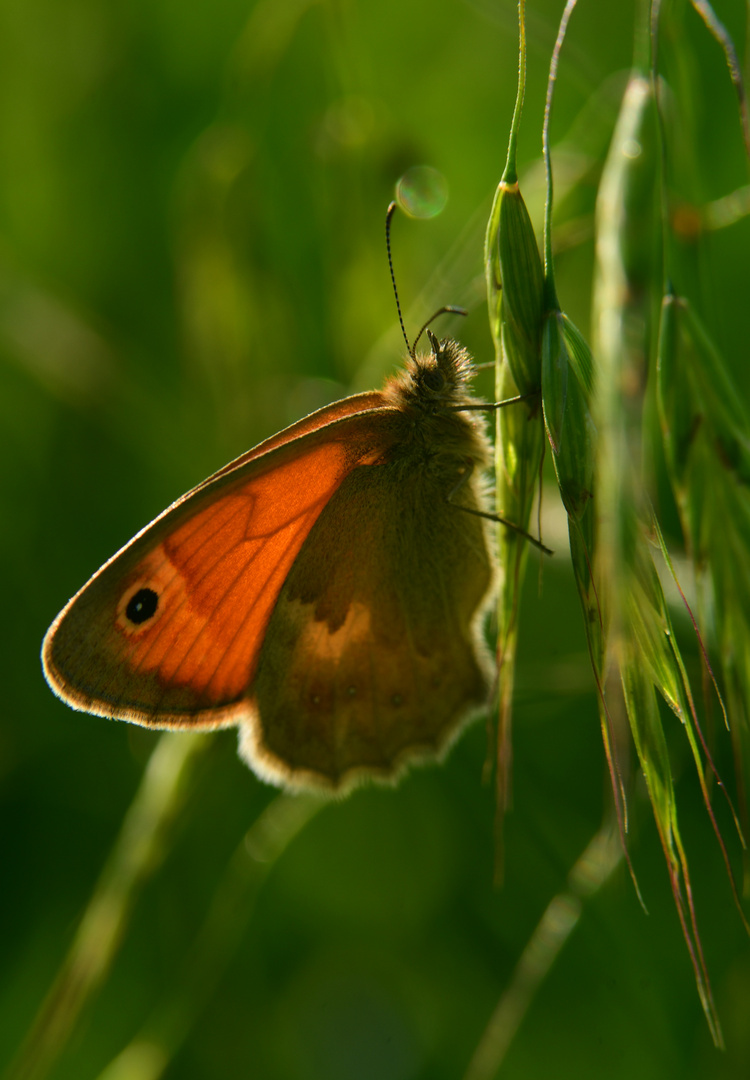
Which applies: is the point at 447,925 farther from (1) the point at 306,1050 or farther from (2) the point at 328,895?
(1) the point at 306,1050

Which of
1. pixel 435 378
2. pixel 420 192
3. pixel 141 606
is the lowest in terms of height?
pixel 141 606

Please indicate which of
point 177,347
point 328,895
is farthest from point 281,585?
point 177,347

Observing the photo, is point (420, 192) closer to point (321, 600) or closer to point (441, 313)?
point (441, 313)

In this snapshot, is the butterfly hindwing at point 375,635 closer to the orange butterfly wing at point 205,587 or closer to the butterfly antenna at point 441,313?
the orange butterfly wing at point 205,587

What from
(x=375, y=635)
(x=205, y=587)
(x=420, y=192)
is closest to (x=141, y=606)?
(x=205, y=587)

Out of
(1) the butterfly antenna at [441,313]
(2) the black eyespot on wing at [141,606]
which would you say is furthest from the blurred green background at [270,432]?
(2) the black eyespot on wing at [141,606]

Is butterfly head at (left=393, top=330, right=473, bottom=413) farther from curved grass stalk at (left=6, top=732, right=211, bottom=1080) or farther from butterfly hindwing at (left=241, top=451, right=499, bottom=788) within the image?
curved grass stalk at (left=6, top=732, right=211, bottom=1080)

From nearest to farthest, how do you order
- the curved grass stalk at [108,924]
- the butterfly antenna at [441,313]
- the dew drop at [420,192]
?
the curved grass stalk at [108,924], the butterfly antenna at [441,313], the dew drop at [420,192]
